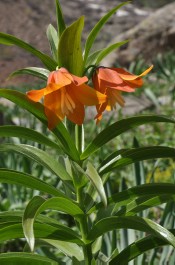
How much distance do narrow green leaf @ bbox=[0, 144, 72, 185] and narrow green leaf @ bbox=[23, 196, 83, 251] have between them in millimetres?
77

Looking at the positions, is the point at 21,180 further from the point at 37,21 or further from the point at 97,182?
the point at 37,21

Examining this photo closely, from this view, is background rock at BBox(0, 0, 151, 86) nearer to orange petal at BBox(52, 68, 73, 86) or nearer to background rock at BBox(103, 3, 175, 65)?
background rock at BBox(103, 3, 175, 65)

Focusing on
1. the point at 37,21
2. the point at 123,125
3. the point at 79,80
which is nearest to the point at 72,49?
the point at 79,80

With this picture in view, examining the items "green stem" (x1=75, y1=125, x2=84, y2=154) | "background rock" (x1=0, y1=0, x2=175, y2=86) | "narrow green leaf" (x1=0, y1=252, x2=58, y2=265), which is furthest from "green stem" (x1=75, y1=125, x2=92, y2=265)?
"background rock" (x1=0, y1=0, x2=175, y2=86)

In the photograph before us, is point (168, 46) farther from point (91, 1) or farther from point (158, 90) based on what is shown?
point (91, 1)

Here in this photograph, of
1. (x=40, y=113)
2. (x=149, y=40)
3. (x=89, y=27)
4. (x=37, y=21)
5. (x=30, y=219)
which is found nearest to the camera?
(x=30, y=219)

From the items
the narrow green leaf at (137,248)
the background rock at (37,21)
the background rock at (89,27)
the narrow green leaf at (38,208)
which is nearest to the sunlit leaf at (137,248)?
the narrow green leaf at (137,248)

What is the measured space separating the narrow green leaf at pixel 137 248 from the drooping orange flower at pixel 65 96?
1.05 ft

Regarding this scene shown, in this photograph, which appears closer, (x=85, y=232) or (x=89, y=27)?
(x=85, y=232)

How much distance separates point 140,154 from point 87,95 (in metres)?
0.17

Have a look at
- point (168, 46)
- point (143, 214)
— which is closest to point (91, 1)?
point (168, 46)

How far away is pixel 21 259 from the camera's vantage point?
1.18 m

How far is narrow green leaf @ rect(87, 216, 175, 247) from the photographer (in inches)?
44.2

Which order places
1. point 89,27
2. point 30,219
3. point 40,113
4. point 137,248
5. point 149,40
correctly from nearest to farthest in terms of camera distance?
1. point 30,219
2. point 40,113
3. point 137,248
4. point 149,40
5. point 89,27
